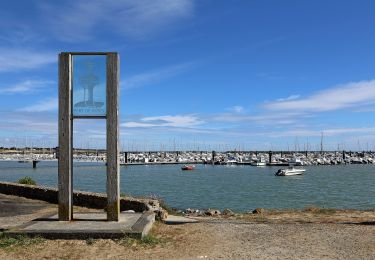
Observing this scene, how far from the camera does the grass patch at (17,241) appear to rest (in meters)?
9.31

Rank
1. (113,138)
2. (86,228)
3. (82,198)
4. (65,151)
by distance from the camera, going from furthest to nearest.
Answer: (82,198)
(65,151)
(113,138)
(86,228)

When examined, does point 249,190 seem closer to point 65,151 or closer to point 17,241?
point 65,151

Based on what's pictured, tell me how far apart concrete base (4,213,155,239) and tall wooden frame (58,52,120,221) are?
0.37 metres

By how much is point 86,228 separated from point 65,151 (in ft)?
6.83

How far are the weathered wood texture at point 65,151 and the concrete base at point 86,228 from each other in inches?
15.3

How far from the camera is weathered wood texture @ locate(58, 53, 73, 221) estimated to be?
1134 centimetres

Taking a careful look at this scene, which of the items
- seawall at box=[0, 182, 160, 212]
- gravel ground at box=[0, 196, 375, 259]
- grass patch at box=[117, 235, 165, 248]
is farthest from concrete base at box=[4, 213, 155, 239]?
seawall at box=[0, 182, 160, 212]

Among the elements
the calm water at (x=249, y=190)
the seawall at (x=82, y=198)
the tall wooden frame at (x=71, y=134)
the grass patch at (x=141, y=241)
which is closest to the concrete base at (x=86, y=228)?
the grass patch at (x=141, y=241)

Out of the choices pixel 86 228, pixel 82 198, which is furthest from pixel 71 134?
pixel 82 198

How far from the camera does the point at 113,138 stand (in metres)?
11.2

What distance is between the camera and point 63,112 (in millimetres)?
11391

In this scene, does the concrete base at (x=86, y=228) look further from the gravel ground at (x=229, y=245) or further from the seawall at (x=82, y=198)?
the seawall at (x=82, y=198)

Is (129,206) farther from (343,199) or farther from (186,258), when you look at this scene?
(343,199)

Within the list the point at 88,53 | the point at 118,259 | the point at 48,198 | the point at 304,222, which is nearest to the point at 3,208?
the point at 48,198
